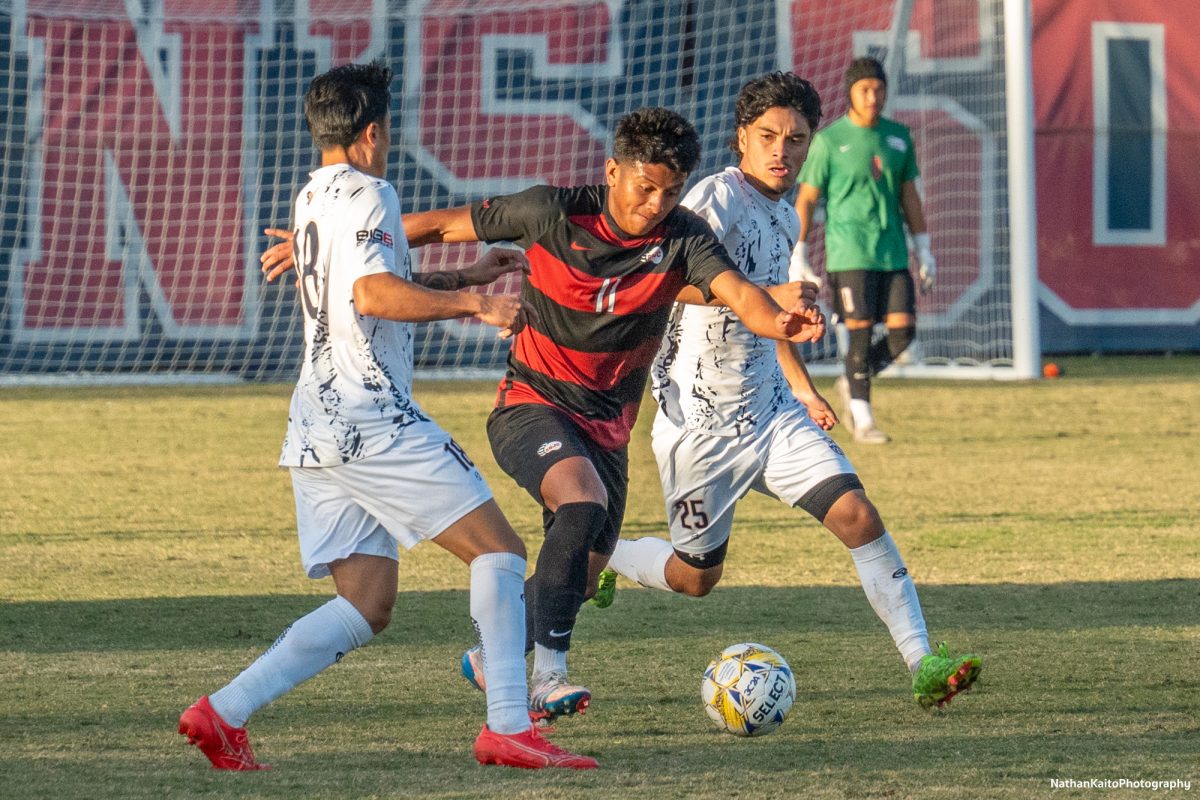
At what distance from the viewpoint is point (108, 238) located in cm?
1491

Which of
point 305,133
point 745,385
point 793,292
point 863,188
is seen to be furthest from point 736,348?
point 305,133

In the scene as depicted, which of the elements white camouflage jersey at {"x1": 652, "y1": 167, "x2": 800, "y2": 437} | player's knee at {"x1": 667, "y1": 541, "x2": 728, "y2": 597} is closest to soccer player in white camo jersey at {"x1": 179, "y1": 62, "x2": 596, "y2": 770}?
white camouflage jersey at {"x1": 652, "y1": 167, "x2": 800, "y2": 437}

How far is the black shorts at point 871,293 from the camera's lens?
34.7ft

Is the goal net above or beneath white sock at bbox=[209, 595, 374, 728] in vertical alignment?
above

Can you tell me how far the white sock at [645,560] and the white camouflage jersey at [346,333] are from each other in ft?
5.86

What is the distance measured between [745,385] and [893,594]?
835 mm

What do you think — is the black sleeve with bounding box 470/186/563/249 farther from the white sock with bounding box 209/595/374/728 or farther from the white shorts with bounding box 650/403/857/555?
the white sock with bounding box 209/595/374/728

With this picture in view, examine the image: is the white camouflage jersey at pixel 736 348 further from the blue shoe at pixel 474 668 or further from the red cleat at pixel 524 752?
the red cleat at pixel 524 752

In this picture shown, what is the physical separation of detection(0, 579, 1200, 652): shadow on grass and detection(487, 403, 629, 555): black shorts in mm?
930

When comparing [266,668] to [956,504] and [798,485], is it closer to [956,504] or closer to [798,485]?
[798,485]

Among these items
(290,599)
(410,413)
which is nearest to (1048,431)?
(290,599)

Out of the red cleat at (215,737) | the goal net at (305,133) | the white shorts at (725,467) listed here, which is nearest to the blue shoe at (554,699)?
the red cleat at (215,737)

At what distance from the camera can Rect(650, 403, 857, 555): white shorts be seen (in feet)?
17.2

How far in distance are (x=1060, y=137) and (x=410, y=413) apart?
1325 cm
